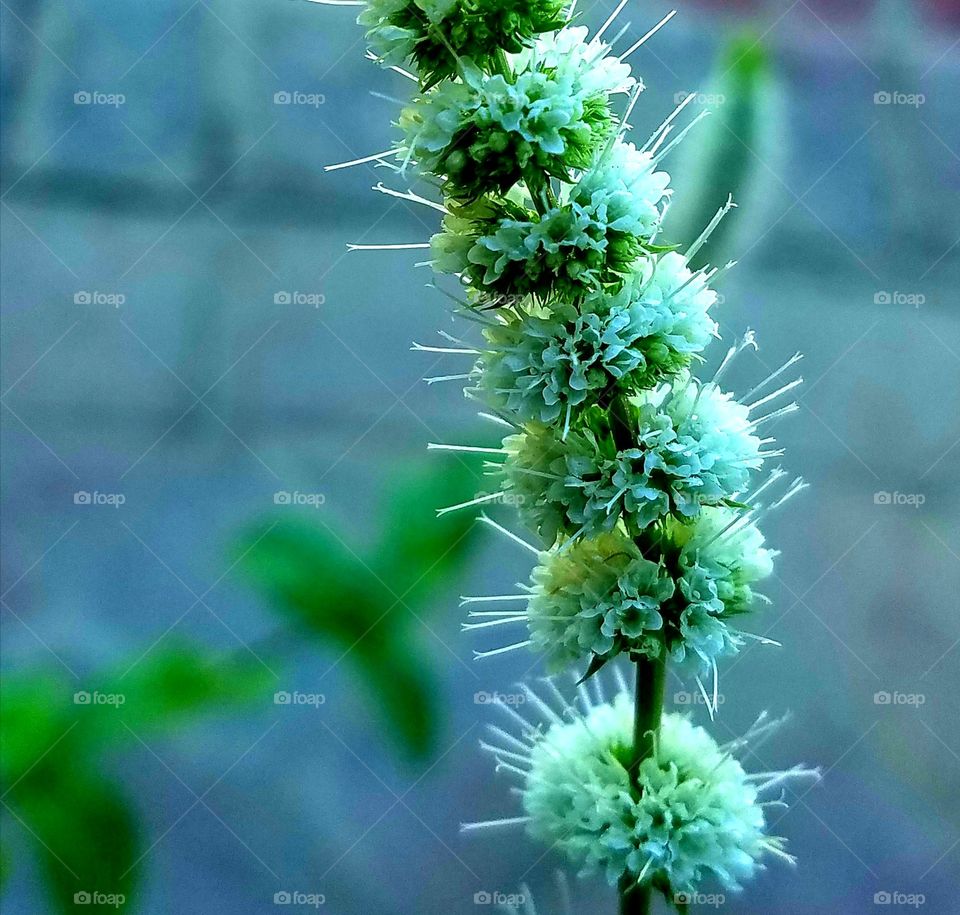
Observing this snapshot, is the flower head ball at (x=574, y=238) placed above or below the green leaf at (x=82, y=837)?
above

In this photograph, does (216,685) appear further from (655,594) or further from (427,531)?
(655,594)

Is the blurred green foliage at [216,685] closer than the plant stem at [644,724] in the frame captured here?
No

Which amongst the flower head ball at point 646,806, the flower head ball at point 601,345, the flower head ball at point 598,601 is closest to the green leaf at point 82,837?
the flower head ball at point 646,806

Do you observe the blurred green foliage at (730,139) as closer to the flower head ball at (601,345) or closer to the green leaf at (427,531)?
the green leaf at (427,531)

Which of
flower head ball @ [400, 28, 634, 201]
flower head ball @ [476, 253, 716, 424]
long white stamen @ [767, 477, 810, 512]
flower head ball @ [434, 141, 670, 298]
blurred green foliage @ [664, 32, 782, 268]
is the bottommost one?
long white stamen @ [767, 477, 810, 512]

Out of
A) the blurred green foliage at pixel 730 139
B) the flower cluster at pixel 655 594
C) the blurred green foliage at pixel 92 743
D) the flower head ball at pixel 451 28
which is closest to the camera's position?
the flower head ball at pixel 451 28

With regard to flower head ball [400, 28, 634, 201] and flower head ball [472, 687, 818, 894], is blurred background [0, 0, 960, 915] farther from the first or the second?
flower head ball [400, 28, 634, 201]

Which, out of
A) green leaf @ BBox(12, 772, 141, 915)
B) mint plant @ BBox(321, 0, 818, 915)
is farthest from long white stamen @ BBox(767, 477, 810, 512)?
green leaf @ BBox(12, 772, 141, 915)
